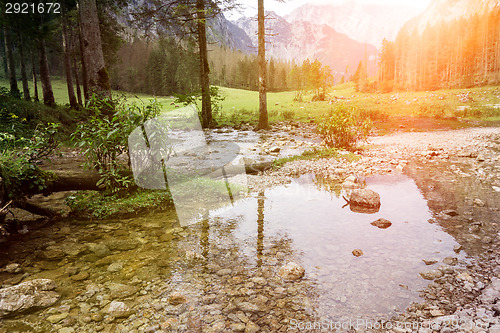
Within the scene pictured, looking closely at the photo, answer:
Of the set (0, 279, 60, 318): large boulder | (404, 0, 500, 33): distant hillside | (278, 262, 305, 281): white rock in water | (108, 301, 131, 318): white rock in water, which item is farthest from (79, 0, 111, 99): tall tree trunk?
(404, 0, 500, 33): distant hillside

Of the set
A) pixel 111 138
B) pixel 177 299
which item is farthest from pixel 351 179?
pixel 111 138

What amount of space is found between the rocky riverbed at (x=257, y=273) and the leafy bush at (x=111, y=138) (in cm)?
113

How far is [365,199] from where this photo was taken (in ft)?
19.9

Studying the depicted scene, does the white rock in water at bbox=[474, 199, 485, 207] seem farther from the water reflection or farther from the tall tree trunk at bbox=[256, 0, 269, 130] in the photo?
the tall tree trunk at bbox=[256, 0, 269, 130]

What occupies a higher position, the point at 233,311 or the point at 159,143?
the point at 159,143

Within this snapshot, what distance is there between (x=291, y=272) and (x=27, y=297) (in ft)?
10.1

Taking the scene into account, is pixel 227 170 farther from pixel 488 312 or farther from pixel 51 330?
pixel 488 312

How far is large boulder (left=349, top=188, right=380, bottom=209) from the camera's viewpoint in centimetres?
601

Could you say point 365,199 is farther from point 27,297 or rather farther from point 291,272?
point 27,297

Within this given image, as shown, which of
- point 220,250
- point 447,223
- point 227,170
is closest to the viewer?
point 220,250

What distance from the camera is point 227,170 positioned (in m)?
8.91

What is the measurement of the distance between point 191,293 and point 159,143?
3993 mm

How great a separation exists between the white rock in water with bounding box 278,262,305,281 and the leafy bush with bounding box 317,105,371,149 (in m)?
9.27

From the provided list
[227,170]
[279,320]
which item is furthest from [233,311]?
[227,170]
